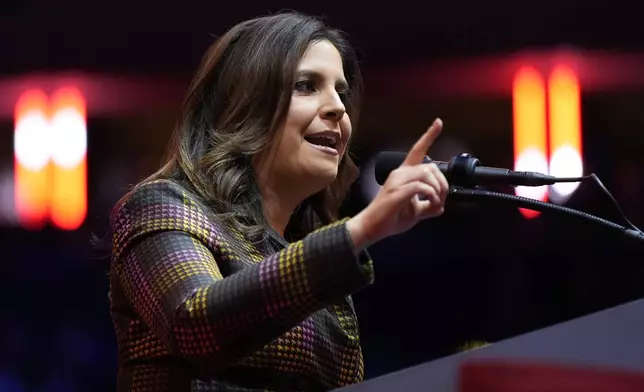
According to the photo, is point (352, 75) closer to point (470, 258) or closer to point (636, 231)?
point (636, 231)

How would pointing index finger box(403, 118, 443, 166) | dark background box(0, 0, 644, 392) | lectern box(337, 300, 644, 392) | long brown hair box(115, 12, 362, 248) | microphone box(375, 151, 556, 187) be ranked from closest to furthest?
lectern box(337, 300, 644, 392) < pointing index finger box(403, 118, 443, 166) < microphone box(375, 151, 556, 187) < long brown hair box(115, 12, 362, 248) < dark background box(0, 0, 644, 392)

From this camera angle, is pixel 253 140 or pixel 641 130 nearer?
pixel 253 140

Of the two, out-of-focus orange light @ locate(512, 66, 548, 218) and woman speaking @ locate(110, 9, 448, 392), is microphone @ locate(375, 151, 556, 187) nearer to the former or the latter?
woman speaking @ locate(110, 9, 448, 392)

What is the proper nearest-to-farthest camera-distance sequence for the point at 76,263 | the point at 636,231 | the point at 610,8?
the point at 636,231, the point at 610,8, the point at 76,263

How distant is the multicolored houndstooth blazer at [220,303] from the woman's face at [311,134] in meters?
0.17

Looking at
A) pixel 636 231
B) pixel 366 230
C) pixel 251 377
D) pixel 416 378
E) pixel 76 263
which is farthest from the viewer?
pixel 76 263

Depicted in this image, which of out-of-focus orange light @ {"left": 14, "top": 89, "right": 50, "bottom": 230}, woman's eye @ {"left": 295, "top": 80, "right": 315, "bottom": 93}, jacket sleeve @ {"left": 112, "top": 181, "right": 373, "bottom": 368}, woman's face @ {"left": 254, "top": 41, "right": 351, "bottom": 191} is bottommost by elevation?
jacket sleeve @ {"left": 112, "top": 181, "right": 373, "bottom": 368}

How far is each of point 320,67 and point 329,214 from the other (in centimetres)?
31

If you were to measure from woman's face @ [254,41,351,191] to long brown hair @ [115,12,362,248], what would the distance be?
18mm

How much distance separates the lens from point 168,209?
4.48 feet

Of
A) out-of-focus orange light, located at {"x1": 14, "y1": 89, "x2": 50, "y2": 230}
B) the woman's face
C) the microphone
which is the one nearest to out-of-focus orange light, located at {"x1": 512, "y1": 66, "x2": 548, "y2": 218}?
out-of-focus orange light, located at {"x1": 14, "y1": 89, "x2": 50, "y2": 230}

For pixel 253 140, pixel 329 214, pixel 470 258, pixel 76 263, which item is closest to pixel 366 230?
pixel 253 140

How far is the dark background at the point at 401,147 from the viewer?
336 cm

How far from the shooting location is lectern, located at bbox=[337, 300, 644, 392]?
85 cm
